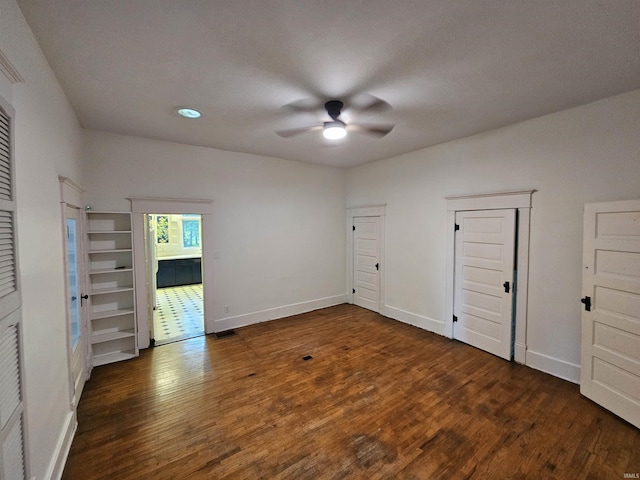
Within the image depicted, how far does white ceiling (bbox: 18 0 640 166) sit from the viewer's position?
61.9 inches

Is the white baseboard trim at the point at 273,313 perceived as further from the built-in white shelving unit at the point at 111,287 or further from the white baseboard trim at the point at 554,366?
the white baseboard trim at the point at 554,366

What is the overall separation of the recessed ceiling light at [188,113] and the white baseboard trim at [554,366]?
4.77 meters

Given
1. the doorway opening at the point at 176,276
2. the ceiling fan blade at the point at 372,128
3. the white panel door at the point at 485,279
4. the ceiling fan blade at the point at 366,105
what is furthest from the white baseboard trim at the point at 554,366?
the doorway opening at the point at 176,276

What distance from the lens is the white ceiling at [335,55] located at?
1572 mm

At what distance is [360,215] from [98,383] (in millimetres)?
4714

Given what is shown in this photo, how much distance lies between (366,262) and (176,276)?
19.0ft

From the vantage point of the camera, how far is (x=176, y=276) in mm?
8086

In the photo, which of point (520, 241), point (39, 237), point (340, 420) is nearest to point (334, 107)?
point (39, 237)

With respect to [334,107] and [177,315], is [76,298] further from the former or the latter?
[334,107]

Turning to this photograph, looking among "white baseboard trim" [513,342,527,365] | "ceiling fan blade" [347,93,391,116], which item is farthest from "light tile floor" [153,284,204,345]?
"white baseboard trim" [513,342,527,365]

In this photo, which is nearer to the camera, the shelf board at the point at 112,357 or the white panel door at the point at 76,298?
the white panel door at the point at 76,298

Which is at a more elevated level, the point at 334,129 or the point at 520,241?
the point at 334,129

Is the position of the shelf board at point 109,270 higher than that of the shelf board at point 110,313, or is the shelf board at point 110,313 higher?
the shelf board at point 109,270

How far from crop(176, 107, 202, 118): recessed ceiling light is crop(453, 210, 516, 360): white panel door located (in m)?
3.65
